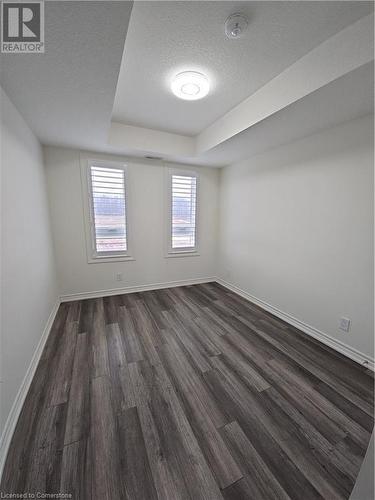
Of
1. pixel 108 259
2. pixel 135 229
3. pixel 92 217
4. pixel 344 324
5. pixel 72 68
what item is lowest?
pixel 344 324

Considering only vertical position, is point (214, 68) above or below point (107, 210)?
above

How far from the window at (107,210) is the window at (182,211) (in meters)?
0.86

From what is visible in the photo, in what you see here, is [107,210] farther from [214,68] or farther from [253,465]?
[253,465]

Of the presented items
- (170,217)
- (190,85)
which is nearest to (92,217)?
(170,217)

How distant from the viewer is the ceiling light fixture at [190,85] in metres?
1.66

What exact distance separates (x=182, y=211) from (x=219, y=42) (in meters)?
2.46

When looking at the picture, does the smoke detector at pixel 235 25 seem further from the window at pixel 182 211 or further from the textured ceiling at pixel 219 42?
the window at pixel 182 211

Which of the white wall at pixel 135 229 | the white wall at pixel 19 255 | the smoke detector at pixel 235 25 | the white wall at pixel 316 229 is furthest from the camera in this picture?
the white wall at pixel 135 229

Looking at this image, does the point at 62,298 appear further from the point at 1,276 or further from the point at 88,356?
the point at 1,276

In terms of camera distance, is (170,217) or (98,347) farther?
(170,217)

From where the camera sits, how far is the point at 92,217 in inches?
119

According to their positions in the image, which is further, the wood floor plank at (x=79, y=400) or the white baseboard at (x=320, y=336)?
the white baseboard at (x=320, y=336)

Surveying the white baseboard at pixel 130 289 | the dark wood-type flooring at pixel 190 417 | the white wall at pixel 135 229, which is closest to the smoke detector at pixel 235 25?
the white wall at pixel 135 229

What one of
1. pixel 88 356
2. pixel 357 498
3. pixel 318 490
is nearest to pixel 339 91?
pixel 357 498
